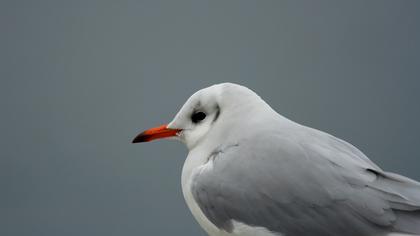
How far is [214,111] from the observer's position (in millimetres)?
2678

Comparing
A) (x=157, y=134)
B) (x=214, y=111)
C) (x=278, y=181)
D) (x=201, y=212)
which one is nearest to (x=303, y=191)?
(x=278, y=181)

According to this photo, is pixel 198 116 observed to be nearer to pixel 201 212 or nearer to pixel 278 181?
pixel 201 212

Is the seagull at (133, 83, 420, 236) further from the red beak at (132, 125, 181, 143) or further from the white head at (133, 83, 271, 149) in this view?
the red beak at (132, 125, 181, 143)

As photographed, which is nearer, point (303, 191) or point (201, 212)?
point (303, 191)

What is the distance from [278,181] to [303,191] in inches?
3.9

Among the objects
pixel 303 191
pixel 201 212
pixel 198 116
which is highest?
pixel 198 116

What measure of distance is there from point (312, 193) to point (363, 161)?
0.30 metres

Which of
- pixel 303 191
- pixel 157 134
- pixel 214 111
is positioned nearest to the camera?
pixel 303 191

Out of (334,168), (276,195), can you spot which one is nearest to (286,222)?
(276,195)

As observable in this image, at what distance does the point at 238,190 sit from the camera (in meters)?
2.35

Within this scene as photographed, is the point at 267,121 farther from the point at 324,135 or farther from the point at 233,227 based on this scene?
the point at 233,227

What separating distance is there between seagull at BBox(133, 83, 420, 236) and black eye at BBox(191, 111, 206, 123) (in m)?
0.02

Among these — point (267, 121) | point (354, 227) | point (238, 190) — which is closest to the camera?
point (354, 227)

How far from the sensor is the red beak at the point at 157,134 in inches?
109
